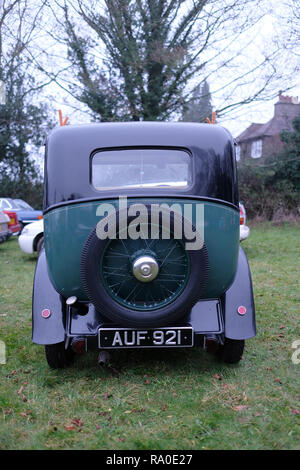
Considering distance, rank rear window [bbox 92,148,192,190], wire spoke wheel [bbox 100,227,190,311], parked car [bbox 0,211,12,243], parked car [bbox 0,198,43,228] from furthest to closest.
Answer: parked car [bbox 0,198,43,228], parked car [bbox 0,211,12,243], rear window [bbox 92,148,192,190], wire spoke wheel [bbox 100,227,190,311]

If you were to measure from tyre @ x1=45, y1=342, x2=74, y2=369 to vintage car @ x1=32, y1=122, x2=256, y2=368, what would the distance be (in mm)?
12

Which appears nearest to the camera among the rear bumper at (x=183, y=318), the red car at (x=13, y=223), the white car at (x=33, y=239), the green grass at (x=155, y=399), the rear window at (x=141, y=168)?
the green grass at (x=155, y=399)

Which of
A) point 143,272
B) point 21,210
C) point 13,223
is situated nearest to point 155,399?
point 143,272

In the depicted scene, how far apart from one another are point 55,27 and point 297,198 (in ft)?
37.3

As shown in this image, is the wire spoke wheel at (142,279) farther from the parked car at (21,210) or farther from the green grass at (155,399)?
the parked car at (21,210)

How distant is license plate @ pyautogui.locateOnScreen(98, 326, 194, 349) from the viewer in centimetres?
314

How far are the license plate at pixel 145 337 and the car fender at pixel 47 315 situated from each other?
0.41 m

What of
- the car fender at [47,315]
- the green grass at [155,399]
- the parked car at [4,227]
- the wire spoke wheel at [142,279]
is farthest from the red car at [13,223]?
the wire spoke wheel at [142,279]

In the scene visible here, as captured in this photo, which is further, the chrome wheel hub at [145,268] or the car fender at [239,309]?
the car fender at [239,309]

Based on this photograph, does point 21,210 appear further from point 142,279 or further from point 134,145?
point 142,279

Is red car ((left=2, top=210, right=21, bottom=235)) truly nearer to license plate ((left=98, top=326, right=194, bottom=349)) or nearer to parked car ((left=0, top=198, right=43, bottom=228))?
parked car ((left=0, top=198, right=43, bottom=228))

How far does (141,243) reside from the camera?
3.13m

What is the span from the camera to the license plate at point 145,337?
3143mm

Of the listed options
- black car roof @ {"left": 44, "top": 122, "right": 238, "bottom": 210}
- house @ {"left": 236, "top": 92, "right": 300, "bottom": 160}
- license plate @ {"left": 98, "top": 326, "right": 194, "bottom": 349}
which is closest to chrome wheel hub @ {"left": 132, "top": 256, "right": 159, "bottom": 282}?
license plate @ {"left": 98, "top": 326, "right": 194, "bottom": 349}
